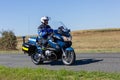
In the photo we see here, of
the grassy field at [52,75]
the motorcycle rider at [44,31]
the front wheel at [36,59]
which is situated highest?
the motorcycle rider at [44,31]

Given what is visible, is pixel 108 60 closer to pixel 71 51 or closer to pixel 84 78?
pixel 71 51

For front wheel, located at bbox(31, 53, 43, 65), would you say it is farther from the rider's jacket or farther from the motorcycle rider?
the rider's jacket

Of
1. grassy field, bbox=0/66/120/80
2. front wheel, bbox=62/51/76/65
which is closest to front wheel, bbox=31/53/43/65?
front wheel, bbox=62/51/76/65

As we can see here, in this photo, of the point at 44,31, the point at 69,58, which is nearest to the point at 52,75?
the point at 69,58

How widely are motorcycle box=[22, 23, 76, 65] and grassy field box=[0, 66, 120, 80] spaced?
2.30m

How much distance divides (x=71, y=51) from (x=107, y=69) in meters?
2.34

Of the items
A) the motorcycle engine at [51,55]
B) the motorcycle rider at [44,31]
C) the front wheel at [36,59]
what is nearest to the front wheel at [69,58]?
the motorcycle engine at [51,55]

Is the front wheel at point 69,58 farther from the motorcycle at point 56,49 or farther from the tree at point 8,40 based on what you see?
the tree at point 8,40

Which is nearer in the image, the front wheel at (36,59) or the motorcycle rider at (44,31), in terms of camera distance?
the motorcycle rider at (44,31)

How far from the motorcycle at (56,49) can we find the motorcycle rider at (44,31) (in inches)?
7.4

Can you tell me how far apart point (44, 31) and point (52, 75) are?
4173 millimetres

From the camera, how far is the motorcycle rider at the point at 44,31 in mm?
16447

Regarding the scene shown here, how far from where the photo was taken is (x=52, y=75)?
1255 centimetres

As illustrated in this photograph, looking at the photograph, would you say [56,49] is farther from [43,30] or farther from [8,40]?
[8,40]
